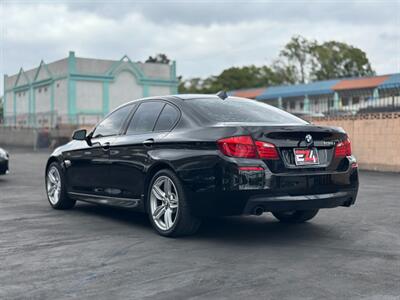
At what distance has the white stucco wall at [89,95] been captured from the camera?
4509 cm

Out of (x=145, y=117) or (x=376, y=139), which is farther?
(x=376, y=139)

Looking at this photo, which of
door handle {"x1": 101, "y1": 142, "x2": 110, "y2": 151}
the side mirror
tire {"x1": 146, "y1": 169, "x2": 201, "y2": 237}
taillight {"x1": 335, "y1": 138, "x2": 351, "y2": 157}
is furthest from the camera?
the side mirror

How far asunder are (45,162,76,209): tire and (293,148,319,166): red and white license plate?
12.6 ft

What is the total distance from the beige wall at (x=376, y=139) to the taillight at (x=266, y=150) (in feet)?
34.4

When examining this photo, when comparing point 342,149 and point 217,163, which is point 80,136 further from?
point 342,149

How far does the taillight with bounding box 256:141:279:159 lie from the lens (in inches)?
213

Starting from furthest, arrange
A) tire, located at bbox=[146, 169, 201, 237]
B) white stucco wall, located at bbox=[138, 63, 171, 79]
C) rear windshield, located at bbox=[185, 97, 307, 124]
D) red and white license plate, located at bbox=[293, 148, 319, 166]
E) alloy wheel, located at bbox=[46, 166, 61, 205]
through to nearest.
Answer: white stucco wall, located at bbox=[138, 63, 171, 79] → alloy wheel, located at bbox=[46, 166, 61, 205] → rear windshield, located at bbox=[185, 97, 307, 124] → tire, located at bbox=[146, 169, 201, 237] → red and white license plate, located at bbox=[293, 148, 319, 166]

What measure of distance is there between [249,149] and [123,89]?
43.4 metres

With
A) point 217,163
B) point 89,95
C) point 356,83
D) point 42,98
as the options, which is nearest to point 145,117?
point 217,163

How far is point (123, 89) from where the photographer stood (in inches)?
1890

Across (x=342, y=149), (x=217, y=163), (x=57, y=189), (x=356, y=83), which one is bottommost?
(x=57, y=189)

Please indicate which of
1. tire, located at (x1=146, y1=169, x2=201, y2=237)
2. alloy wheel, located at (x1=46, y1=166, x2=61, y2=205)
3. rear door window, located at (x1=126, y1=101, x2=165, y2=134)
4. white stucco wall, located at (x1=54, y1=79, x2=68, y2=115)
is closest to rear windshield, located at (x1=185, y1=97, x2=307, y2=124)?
rear door window, located at (x1=126, y1=101, x2=165, y2=134)

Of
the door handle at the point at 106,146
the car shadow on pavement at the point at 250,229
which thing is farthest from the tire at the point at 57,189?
the door handle at the point at 106,146

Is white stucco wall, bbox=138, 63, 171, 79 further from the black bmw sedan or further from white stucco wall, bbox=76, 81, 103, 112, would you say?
the black bmw sedan
